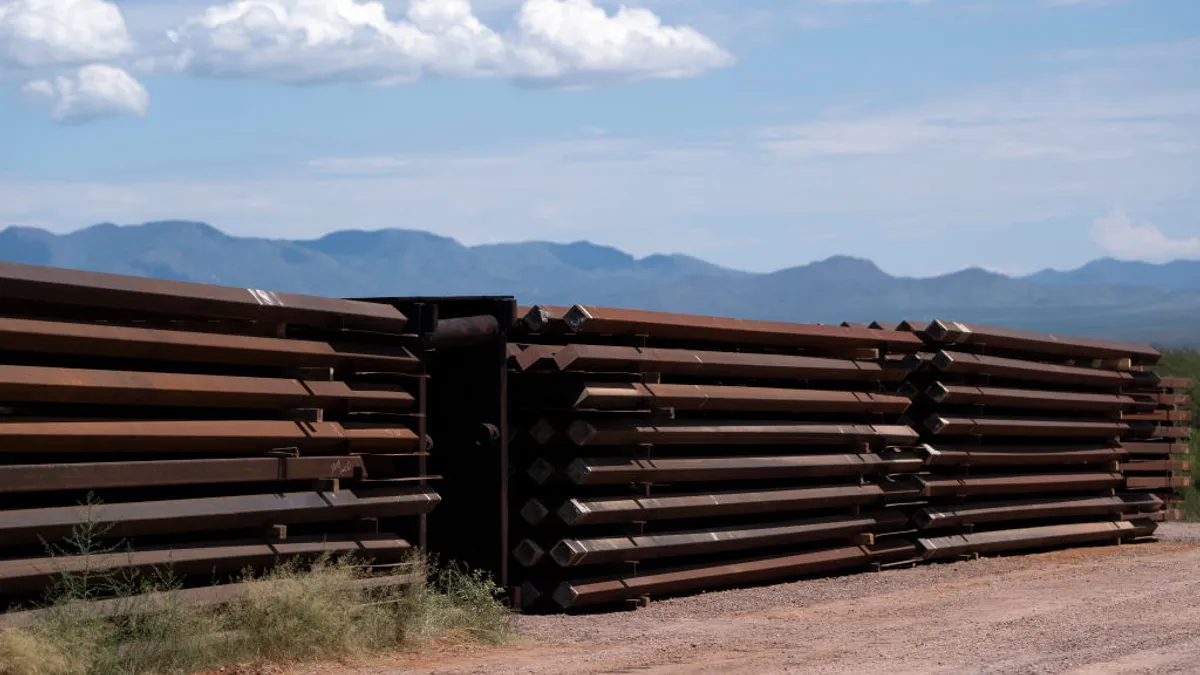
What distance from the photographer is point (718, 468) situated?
15.7m

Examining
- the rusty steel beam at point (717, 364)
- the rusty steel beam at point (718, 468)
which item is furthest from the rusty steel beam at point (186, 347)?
the rusty steel beam at point (718, 468)

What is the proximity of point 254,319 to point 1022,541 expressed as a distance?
12122 millimetres

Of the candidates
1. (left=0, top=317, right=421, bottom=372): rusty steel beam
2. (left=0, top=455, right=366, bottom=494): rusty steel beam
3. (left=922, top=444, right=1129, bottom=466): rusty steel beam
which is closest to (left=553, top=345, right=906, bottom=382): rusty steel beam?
(left=922, top=444, right=1129, bottom=466): rusty steel beam

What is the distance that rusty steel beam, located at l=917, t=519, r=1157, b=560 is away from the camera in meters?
19.1

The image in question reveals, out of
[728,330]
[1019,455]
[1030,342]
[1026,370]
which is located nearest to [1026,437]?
[1019,455]

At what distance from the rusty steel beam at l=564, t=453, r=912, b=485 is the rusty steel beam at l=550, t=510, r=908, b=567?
51cm

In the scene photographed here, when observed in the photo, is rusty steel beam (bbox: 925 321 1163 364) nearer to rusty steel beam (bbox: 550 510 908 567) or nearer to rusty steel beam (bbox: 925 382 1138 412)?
rusty steel beam (bbox: 925 382 1138 412)

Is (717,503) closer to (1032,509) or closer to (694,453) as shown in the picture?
(694,453)

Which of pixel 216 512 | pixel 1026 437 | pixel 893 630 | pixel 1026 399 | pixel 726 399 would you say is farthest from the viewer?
pixel 1026 437

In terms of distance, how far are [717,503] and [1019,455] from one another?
6.64 metres

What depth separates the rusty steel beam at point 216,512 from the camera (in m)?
9.78

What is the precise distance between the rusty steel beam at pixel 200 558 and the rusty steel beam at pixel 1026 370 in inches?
343

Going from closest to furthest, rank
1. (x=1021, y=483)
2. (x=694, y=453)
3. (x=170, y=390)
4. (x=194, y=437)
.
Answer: (x=170, y=390) < (x=194, y=437) < (x=694, y=453) < (x=1021, y=483)

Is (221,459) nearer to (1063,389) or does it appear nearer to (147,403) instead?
(147,403)
